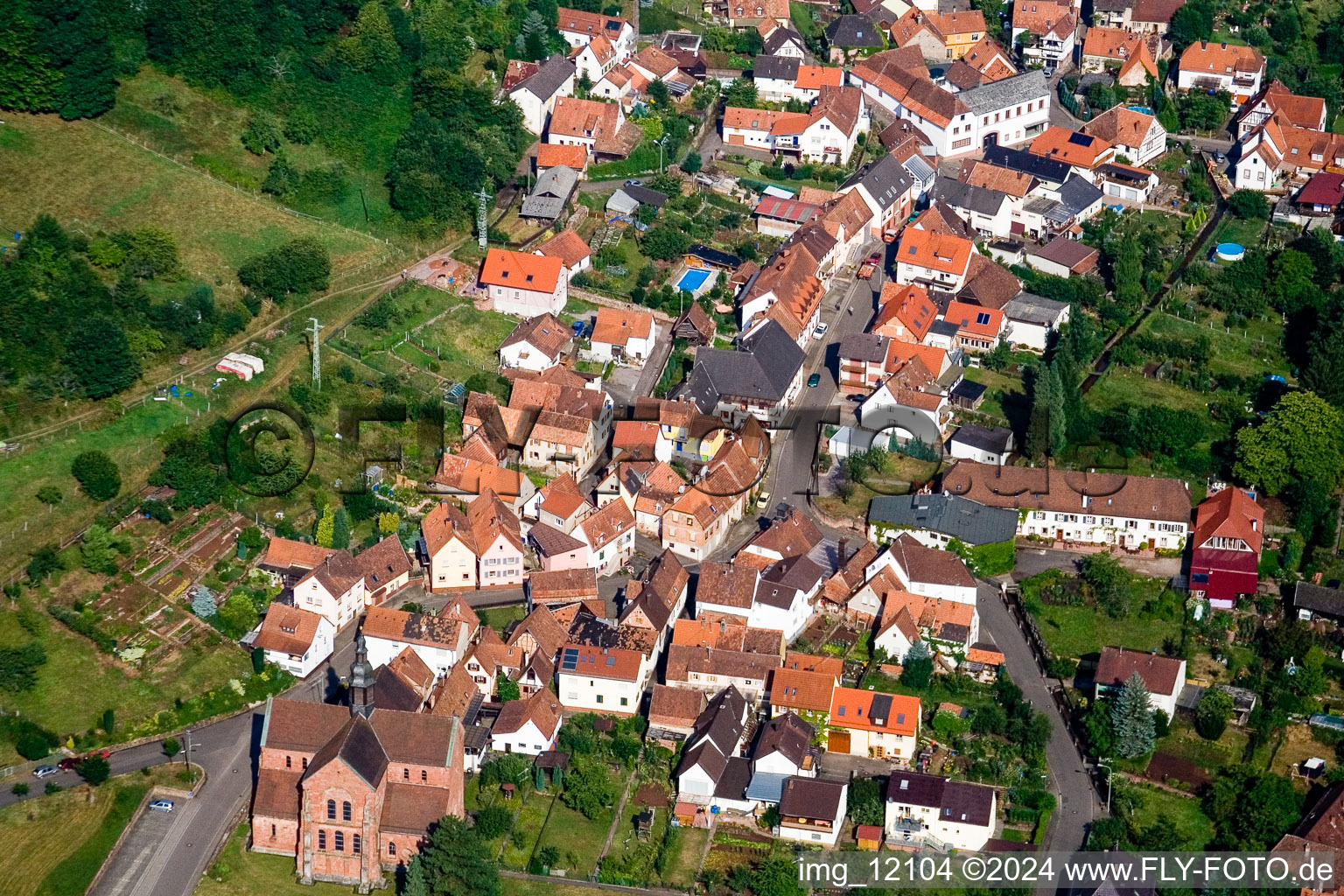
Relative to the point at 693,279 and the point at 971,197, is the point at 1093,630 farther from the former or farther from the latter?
the point at 971,197

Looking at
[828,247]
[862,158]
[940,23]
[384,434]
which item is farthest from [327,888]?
[940,23]

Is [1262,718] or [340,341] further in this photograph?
[340,341]

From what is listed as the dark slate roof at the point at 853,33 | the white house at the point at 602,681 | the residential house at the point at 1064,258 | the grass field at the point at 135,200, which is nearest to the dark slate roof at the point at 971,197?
the residential house at the point at 1064,258

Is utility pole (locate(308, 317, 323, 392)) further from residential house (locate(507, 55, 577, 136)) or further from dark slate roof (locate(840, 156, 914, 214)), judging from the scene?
dark slate roof (locate(840, 156, 914, 214))

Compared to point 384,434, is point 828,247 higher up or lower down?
higher up

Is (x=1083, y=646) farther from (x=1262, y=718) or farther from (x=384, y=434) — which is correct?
(x=384, y=434)

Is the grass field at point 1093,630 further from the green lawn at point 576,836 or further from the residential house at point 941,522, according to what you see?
the green lawn at point 576,836
